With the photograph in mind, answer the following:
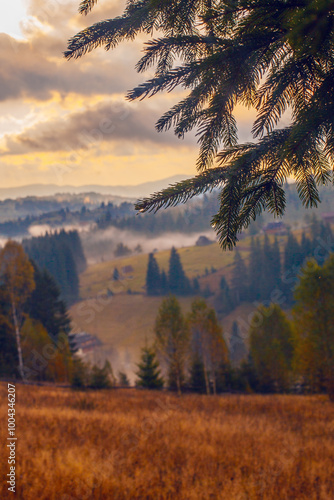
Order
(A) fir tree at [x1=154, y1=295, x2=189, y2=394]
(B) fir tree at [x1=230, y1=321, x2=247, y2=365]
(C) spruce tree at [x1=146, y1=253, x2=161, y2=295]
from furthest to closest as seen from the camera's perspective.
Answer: (C) spruce tree at [x1=146, y1=253, x2=161, y2=295] < (B) fir tree at [x1=230, y1=321, x2=247, y2=365] < (A) fir tree at [x1=154, y1=295, x2=189, y2=394]

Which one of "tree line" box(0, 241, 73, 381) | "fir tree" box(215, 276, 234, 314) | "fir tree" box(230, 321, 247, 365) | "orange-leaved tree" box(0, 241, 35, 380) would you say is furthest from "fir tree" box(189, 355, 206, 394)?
"fir tree" box(215, 276, 234, 314)

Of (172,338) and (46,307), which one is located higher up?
(46,307)

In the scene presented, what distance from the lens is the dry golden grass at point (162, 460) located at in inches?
195

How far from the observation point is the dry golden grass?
495cm

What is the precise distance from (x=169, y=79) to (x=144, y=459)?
257 inches

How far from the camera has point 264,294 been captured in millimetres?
132500

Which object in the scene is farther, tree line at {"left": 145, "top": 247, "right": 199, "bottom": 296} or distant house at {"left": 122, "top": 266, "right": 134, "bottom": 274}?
distant house at {"left": 122, "top": 266, "right": 134, "bottom": 274}

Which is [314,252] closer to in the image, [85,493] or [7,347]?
[7,347]

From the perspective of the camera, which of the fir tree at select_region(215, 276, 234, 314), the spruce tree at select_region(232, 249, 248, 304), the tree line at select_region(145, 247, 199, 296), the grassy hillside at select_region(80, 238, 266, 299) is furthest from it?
the grassy hillside at select_region(80, 238, 266, 299)

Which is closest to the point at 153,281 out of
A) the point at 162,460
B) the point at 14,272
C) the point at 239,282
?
the point at 239,282

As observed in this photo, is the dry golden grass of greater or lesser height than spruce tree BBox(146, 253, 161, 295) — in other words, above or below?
below

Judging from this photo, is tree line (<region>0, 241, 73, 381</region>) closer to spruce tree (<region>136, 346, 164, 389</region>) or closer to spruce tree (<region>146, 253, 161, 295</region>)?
spruce tree (<region>136, 346, 164, 389</region>)

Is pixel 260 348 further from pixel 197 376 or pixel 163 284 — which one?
pixel 163 284

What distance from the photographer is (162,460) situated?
20.7 feet
